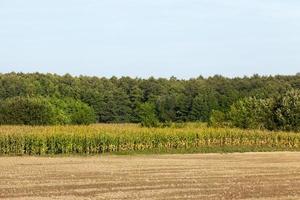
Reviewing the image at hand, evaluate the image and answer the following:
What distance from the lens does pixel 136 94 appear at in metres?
105

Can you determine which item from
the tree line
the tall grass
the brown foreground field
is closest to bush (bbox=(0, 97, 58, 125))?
the tall grass

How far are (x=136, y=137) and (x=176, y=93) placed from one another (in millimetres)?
56975

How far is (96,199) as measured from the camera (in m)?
17.0

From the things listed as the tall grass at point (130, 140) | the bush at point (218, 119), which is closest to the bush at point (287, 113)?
the tall grass at point (130, 140)

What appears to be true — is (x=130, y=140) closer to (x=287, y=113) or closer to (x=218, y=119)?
(x=287, y=113)

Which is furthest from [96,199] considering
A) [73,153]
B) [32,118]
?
[32,118]

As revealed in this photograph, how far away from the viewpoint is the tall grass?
145 feet

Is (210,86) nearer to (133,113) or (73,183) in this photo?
(133,113)

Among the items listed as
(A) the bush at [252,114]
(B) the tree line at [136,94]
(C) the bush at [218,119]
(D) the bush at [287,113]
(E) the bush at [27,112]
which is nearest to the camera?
(D) the bush at [287,113]

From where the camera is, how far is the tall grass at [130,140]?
4425 cm

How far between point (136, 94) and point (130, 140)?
57161 millimetres

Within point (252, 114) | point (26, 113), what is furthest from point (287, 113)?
point (26, 113)

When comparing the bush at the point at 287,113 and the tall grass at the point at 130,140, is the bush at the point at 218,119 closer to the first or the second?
the bush at the point at 287,113

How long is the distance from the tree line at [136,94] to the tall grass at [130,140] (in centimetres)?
3571
